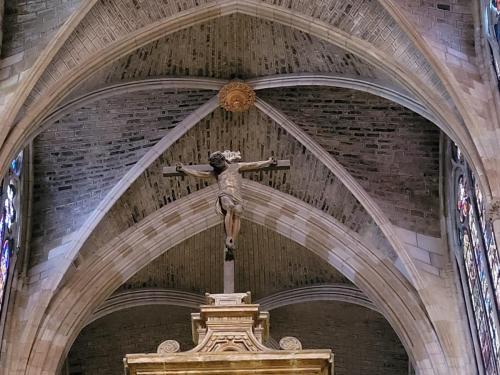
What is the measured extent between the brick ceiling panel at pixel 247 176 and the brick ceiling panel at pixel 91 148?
1.10ft

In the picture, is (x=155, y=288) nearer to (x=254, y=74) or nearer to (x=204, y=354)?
(x=254, y=74)

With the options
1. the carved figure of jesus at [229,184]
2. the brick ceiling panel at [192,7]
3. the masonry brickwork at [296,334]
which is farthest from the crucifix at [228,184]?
the masonry brickwork at [296,334]

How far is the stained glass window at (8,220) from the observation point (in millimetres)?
16219

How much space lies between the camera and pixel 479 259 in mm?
15352

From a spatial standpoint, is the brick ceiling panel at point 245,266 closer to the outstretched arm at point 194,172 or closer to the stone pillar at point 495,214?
the stone pillar at point 495,214

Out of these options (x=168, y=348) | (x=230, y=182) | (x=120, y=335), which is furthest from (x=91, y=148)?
(x=168, y=348)

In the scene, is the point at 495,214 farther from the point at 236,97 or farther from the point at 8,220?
the point at 8,220

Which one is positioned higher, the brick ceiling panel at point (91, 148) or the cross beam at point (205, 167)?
the brick ceiling panel at point (91, 148)

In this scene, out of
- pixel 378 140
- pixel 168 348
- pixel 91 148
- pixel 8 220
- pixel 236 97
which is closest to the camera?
pixel 168 348

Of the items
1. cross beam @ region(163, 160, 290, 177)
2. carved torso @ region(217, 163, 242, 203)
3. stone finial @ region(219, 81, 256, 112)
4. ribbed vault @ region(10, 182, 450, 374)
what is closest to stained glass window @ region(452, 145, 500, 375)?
ribbed vault @ region(10, 182, 450, 374)

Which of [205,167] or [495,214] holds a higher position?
[495,214]

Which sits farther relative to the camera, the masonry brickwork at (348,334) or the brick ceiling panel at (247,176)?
the masonry brickwork at (348,334)

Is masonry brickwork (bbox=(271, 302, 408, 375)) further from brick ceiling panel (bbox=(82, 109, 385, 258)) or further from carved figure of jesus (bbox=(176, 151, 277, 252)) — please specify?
carved figure of jesus (bbox=(176, 151, 277, 252))

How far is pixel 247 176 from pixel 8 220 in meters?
3.67
